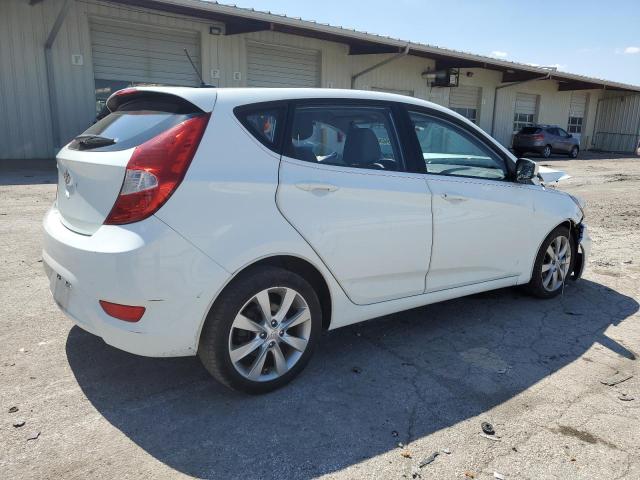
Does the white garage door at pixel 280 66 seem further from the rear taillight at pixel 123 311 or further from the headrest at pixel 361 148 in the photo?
the rear taillight at pixel 123 311

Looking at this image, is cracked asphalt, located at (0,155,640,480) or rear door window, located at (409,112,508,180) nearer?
cracked asphalt, located at (0,155,640,480)

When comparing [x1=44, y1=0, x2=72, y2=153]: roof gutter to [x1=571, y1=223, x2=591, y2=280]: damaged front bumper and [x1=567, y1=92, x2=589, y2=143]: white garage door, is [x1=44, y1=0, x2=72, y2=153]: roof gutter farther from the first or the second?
[x1=567, y1=92, x2=589, y2=143]: white garage door

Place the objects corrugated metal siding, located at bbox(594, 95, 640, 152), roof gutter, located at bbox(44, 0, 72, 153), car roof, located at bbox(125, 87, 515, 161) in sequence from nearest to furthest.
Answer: car roof, located at bbox(125, 87, 515, 161) < roof gutter, located at bbox(44, 0, 72, 153) < corrugated metal siding, located at bbox(594, 95, 640, 152)

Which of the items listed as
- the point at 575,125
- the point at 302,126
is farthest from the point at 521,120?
the point at 302,126

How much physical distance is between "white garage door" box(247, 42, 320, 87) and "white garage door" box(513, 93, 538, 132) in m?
14.2

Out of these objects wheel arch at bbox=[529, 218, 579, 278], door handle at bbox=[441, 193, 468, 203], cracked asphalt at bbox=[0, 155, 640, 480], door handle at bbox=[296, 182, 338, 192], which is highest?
door handle at bbox=[296, 182, 338, 192]

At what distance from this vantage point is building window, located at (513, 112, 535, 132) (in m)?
27.9

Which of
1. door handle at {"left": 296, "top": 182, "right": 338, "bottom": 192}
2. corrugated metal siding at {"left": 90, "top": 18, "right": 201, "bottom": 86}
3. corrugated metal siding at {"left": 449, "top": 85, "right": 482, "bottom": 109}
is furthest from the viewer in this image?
corrugated metal siding at {"left": 449, "top": 85, "right": 482, "bottom": 109}

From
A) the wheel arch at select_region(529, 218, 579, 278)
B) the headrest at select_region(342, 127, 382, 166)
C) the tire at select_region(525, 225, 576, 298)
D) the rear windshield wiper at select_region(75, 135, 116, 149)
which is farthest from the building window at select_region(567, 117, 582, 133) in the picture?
the rear windshield wiper at select_region(75, 135, 116, 149)

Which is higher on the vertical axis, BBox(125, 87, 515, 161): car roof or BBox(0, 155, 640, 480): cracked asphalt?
BBox(125, 87, 515, 161): car roof

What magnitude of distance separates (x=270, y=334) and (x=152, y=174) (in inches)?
42.5

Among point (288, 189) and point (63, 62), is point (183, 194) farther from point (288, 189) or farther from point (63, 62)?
point (63, 62)

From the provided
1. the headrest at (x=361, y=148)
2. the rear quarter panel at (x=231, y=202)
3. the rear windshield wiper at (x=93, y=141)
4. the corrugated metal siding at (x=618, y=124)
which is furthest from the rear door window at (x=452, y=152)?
the corrugated metal siding at (x=618, y=124)

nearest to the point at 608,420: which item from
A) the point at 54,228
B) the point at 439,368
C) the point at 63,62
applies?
the point at 439,368
